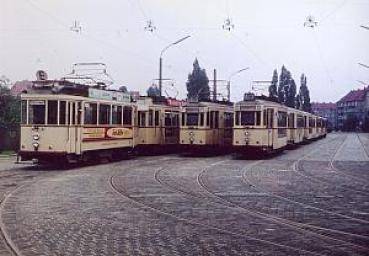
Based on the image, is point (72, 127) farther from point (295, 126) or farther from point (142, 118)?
point (295, 126)

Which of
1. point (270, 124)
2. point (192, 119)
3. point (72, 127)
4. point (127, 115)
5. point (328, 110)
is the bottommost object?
point (72, 127)

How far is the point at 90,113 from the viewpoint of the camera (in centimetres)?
2156

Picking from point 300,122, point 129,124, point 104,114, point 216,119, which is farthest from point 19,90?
point 104,114

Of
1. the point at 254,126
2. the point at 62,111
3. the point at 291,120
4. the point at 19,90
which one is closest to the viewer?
the point at 62,111

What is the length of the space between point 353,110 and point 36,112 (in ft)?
462

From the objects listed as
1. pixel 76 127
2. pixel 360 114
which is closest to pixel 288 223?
pixel 76 127

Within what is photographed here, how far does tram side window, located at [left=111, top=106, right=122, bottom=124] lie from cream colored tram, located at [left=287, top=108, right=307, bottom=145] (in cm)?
1217

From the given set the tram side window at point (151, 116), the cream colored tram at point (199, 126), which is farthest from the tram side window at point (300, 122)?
the tram side window at point (151, 116)

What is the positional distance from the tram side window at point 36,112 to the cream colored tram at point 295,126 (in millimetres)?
17169

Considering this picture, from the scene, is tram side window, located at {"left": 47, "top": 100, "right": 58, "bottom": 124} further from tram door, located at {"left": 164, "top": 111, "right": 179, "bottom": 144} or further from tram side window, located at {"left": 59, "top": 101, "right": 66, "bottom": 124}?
tram door, located at {"left": 164, "top": 111, "right": 179, "bottom": 144}

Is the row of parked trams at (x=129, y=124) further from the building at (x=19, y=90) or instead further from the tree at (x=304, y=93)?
the tree at (x=304, y=93)

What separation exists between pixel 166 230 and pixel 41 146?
38.8 ft

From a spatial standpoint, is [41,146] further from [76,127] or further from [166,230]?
[166,230]

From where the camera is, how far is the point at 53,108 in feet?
65.6
